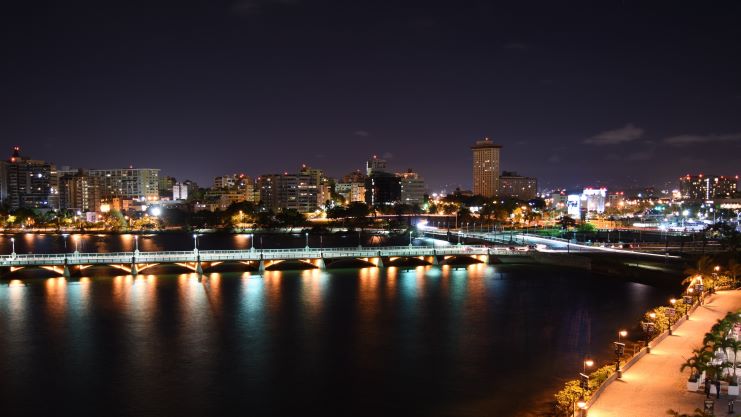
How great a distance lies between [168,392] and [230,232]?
11237 cm

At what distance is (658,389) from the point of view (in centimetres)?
1961

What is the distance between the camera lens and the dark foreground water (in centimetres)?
2520

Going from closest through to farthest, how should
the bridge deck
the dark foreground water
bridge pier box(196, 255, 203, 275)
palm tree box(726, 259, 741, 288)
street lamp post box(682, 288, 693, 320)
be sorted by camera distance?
1. the dark foreground water
2. street lamp post box(682, 288, 693, 320)
3. palm tree box(726, 259, 741, 288)
4. the bridge deck
5. bridge pier box(196, 255, 203, 275)

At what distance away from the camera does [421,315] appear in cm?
4122

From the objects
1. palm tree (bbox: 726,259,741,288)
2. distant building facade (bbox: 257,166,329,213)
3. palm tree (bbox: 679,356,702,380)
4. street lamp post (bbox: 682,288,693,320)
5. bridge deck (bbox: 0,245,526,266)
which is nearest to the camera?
palm tree (bbox: 679,356,702,380)

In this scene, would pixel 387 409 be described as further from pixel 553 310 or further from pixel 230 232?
pixel 230 232

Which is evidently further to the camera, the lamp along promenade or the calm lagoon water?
the calm lagoon water

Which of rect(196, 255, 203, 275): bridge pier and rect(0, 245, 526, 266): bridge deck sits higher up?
rect(0, 245, 526, 266): bridge deck

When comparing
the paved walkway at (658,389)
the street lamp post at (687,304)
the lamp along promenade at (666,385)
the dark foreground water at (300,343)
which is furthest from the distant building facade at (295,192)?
the lamp along promenade at (666,385)

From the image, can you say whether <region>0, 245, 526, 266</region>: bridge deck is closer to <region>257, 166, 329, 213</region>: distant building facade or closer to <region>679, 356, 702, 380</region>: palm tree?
<region>679, 356, 702, 380</region>: palm tree

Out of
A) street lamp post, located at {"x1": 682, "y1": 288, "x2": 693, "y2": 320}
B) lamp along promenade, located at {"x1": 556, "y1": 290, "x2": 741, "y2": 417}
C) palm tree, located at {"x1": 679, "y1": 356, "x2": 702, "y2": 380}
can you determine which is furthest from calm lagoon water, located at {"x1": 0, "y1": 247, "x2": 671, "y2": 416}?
palm tree, located at {"x1": 679, "y1": 356, "x2": 702, "y2": 380}

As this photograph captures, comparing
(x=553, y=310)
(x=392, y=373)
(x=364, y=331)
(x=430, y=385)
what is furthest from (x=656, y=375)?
(x=553, y=310)

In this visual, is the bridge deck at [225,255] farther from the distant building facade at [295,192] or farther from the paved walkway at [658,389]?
the distant building facade at [295,192]

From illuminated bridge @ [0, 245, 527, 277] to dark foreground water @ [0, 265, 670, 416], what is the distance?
2033 millimetres
